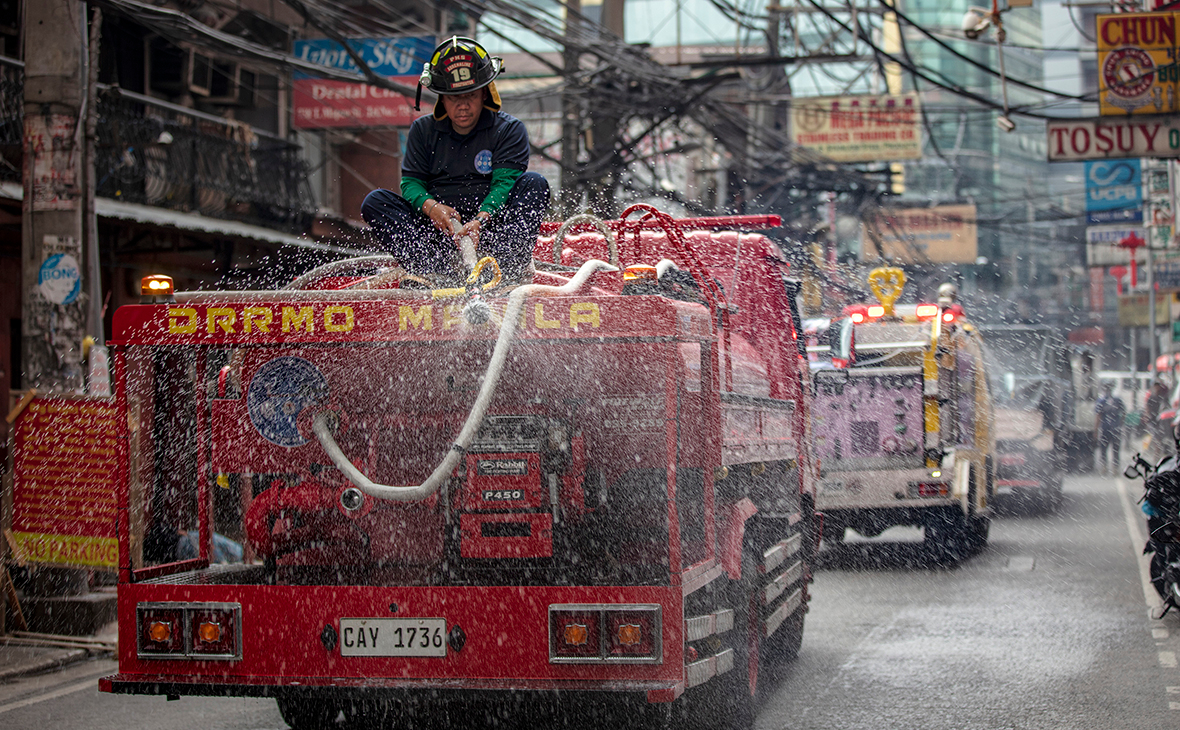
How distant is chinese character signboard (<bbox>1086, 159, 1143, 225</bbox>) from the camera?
25.3m

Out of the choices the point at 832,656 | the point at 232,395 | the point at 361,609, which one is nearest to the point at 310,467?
the point at 232,395

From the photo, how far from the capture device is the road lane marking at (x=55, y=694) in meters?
6.75

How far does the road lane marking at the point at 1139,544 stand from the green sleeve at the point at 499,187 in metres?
6.87

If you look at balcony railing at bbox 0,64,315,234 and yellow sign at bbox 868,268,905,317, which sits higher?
balcony railing at bbox 0,64,315,234

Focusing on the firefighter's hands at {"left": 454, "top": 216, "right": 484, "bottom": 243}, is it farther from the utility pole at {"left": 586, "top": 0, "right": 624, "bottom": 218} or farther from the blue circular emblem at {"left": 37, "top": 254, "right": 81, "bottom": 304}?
the utility pole at {"left": 586, "top": 0, "right": 624, "bottom": 218}

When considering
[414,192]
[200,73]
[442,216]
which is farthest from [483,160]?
[200,73]

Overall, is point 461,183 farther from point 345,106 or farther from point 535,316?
point 345,106

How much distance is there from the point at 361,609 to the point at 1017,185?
86.3 m

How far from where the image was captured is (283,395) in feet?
16.8

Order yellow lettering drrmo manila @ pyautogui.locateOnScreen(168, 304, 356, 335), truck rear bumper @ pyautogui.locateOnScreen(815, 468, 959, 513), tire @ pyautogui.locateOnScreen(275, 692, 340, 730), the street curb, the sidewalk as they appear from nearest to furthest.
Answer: yellow lettering drrmo manila @ pyautogui.locateOnScreen(168, 304, 356, 335)
tire @ pyautogui.locateOnScreen(275, 692, 340, 730)
the street curb
the sidewalk
truck rear bumper @ pyautogui.locateOnScreen(815, 468, 959, 513)

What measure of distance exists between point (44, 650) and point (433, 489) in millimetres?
4943

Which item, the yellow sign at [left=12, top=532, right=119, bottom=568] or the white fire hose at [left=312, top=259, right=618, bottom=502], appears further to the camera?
the yellow sign at [left=12, top=532, right=119, bottom=568]

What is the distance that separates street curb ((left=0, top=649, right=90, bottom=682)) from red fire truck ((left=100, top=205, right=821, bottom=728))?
259 cm

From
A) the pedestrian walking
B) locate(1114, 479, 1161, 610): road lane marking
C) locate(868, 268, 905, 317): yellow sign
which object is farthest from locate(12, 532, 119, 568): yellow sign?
the pedestrian walking
